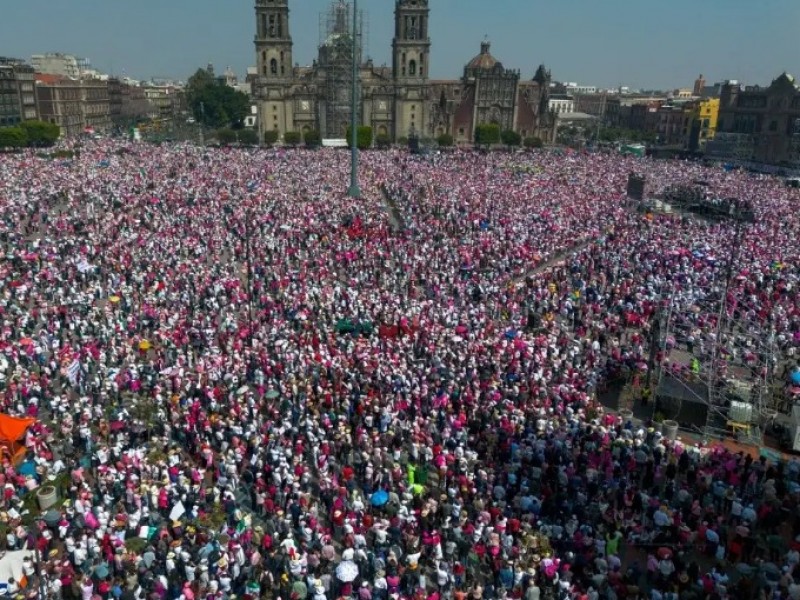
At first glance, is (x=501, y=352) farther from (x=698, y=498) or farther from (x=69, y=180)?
(x=69, y=180)

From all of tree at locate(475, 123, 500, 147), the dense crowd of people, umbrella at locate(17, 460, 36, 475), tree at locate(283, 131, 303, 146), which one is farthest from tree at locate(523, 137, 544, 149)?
umbrella at locate(17, 460, 36, 475)

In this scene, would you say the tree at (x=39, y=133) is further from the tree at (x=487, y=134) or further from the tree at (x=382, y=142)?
the tree at (x=487, y=134)

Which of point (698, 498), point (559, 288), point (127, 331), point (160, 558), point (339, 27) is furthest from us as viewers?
point (339, 27)

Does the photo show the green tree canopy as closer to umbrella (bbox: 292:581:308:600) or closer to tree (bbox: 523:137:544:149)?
tree (bbox: 523:137:544:149)

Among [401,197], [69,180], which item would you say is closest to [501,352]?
[401,197]

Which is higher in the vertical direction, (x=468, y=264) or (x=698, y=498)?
(x=468, y=264)

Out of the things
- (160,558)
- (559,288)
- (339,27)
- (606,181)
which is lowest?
(160,558)

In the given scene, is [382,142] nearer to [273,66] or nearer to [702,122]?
[273,66]
